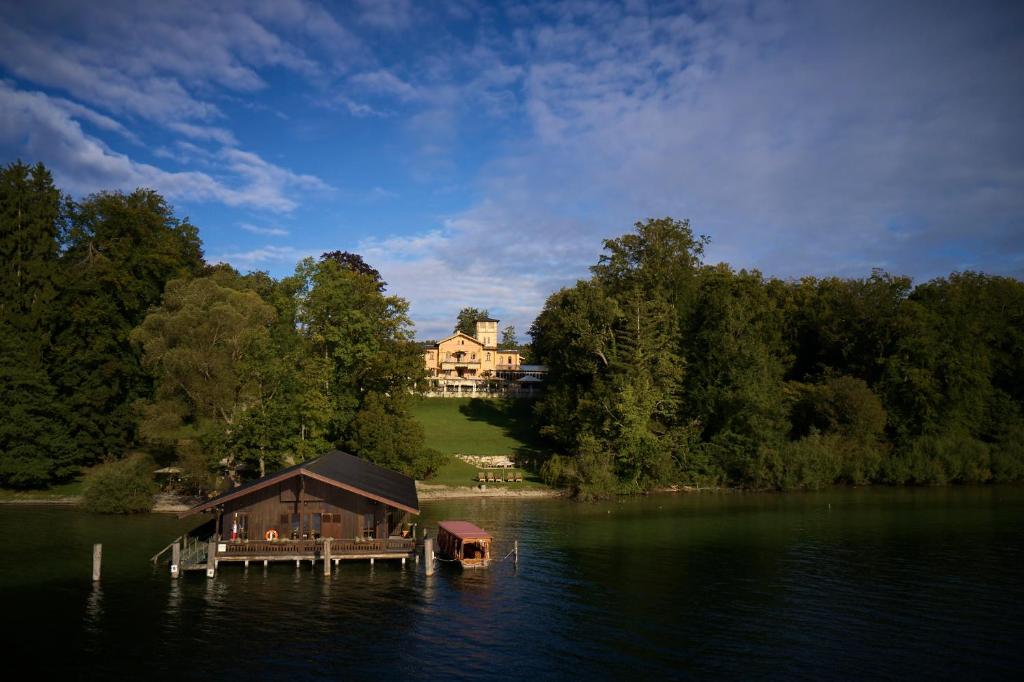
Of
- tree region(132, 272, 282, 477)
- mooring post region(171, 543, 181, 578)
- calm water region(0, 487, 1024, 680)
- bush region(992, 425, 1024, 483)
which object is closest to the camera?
calm water region(0, 487, 1024, 680)

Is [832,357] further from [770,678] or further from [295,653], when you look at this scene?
[295,653]

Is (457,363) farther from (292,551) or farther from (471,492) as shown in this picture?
(292,551)

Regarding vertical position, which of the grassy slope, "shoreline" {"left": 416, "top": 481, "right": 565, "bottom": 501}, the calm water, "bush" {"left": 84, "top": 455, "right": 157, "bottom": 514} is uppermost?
the grassy slope

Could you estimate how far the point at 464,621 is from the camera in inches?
1032

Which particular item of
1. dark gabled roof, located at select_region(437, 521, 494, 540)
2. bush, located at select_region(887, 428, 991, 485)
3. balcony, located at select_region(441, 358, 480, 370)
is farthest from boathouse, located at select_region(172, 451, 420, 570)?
balcony, located at select_region(441, 358, 480, 370)

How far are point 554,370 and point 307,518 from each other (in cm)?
4481

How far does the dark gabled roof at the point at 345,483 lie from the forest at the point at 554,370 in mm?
14831

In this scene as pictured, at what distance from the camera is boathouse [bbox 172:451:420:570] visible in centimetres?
3412

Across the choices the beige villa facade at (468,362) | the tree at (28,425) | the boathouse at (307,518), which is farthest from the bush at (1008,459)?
the tree at (28,425)

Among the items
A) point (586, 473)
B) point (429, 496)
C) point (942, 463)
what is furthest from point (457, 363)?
point (942, 463)

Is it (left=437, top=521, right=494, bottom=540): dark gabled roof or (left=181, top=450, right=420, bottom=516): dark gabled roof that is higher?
(left=181, top=450, right=420, bottom=516): dark gabled roof

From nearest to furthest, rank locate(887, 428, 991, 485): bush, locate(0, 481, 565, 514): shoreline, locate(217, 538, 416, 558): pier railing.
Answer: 1. locate(217, 538, 416, 558): pier railing
2. locate(0, 481, 565, 514): shoreline
3. locate(887, 428, 991, 485): bush

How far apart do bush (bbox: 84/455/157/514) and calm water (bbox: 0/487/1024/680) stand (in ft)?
12.4

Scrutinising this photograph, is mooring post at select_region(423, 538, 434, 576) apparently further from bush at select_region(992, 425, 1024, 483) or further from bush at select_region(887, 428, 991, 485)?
bush at select_region(992, 425, 1024, 483)
